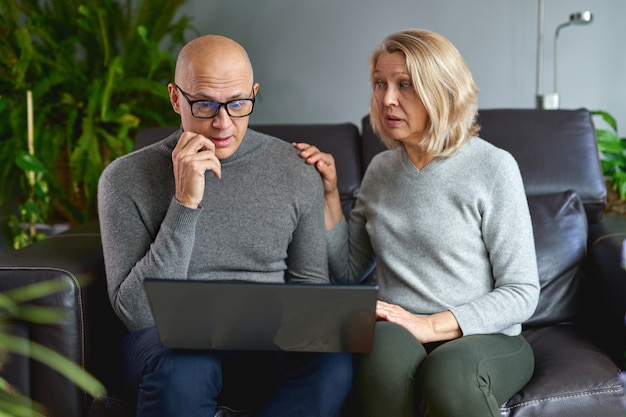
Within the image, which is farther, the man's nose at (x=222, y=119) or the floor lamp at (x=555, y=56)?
the floor lamp at (x=555, y=56)

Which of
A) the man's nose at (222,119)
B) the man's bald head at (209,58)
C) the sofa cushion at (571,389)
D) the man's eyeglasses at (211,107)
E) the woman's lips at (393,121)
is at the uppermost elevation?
the man's bald head at (209,58)

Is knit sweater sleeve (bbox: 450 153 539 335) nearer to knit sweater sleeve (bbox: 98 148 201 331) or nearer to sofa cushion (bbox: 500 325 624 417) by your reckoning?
sofa cushion (bbox: 500 325 624 417)

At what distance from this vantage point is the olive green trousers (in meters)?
1.30

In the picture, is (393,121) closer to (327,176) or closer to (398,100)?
(398,100)

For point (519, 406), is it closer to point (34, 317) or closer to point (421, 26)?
point (34, 317)

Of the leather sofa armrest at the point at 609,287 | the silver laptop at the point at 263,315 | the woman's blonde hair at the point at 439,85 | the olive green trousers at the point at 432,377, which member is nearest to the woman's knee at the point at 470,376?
the olive green trousers at the point at 432,377

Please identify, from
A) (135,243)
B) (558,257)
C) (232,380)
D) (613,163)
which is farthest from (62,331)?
(613,163)

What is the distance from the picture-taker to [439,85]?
4.97ft

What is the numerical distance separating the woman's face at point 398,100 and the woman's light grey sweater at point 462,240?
0.34 ft

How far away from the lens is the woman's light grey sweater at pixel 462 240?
4.91ft

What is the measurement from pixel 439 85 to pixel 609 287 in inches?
25.3

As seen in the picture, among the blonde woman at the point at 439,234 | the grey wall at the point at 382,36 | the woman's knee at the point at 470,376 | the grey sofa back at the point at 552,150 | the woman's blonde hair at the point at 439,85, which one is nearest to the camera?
the woman's knee at the point at 470,376

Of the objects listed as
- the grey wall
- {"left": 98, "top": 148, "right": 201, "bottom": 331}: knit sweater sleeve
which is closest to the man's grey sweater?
{"left": 98, "top": 148, "right": 201, "bottom": 331}: knit sweater sleeve

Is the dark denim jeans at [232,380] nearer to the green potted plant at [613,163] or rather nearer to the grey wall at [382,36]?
the green potted plant at [613,163]
